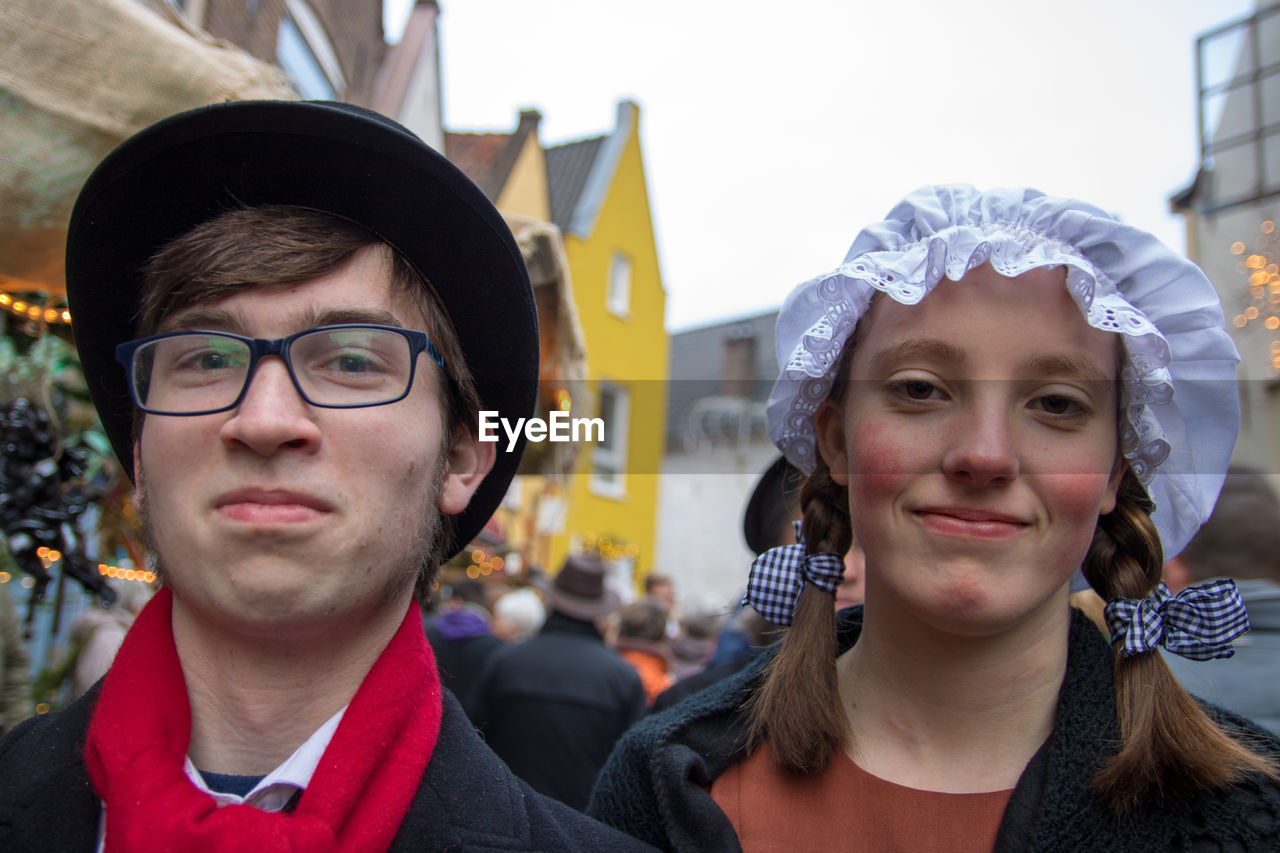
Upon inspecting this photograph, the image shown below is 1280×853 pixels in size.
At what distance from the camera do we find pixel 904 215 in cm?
183

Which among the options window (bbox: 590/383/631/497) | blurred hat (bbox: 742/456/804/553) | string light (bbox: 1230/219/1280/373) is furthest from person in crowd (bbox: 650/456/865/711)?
window (bbox: 590/383/631/497)

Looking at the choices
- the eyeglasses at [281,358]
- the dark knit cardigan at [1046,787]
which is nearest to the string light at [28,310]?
the eyeglasses at [281,358]

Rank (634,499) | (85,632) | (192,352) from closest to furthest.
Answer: (192,352) < (85,632) < (634,499)

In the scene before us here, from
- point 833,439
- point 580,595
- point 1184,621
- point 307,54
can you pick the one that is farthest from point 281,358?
point 307,54

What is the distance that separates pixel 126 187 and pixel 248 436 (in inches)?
22.4

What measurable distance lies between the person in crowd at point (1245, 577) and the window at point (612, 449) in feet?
37.6

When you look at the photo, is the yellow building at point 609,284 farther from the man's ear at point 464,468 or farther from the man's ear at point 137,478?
the man's ear at point 137,478

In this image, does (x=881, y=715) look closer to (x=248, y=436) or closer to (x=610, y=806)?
(x=610, y=806)

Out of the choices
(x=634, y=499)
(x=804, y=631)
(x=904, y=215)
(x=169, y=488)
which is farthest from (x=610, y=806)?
(x=634, y=499)

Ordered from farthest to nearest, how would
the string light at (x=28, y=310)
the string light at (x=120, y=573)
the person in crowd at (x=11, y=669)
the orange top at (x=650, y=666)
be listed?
the orange top at (x=650, y=666) < the string light at (x=120, y=573) < the person in crowd at (x=11, y=669) < the string light at (x=28, y=310)

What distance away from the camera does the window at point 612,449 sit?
15.0 metres

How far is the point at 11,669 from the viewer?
297 cm

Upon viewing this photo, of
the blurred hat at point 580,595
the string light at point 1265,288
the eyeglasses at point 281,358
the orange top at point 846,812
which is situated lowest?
the blurred hat at point 580,595

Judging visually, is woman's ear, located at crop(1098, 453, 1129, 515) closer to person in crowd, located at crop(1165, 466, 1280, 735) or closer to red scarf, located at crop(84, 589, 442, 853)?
person in crowd, located at crop(1165, 466, 1280, 735)
